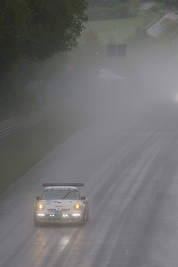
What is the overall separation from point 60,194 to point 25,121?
24080 mm

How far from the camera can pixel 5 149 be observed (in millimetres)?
36219

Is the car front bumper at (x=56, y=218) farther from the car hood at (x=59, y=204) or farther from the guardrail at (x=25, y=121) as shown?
the guardrail at (x=25, y=121)

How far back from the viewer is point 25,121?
44312 mm

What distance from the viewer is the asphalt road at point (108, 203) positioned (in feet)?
53.7

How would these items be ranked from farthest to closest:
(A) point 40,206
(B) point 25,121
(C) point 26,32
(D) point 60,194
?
(B) point 25,121 < (C) point 26,32 < (D) point 60,194 < (A) point 40,206

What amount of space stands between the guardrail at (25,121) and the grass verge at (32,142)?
0.37m

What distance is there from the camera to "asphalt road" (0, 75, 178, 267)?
16359 mm

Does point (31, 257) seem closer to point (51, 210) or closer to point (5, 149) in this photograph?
point (51, 210)

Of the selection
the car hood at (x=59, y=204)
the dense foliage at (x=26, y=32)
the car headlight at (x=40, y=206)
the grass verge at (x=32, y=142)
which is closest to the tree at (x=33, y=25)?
the dense foliage at (x=26, y=32)

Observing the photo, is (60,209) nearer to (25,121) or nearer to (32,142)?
(32,142)

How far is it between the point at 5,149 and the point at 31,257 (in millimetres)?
20658

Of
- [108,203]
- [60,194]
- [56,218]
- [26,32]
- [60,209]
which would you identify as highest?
[26,32]

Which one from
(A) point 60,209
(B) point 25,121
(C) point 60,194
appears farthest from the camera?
(B) point 25,121

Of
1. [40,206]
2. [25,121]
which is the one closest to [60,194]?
[40,206]
